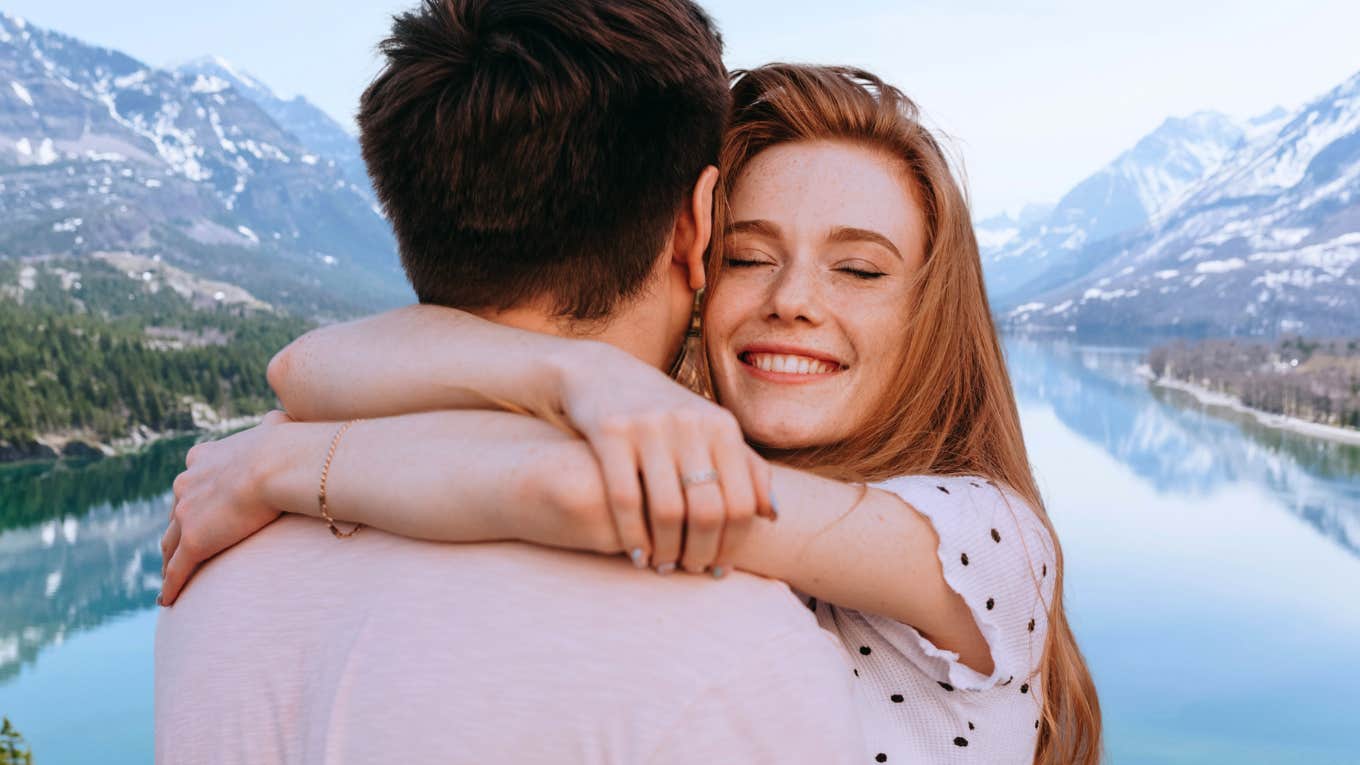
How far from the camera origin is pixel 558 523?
892 mm

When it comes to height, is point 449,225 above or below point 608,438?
above

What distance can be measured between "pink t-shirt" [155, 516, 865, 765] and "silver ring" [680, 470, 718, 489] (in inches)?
4.2

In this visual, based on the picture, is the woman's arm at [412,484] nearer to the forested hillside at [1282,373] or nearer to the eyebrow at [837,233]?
the eyebrow at [837,233]

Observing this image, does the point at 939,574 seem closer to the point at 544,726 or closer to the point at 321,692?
the point at 544,726

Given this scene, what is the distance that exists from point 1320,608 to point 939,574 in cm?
4213

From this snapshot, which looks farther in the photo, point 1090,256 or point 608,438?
point 1090,256

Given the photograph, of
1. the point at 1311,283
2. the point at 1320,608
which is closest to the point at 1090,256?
the point at 1311,283

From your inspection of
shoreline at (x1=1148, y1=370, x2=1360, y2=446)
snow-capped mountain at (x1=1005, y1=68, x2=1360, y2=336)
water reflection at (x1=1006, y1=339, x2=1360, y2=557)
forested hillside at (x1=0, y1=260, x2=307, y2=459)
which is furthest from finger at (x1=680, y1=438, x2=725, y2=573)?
snow-capped mountain at (x1=1005, y1=68, x2=1360, y2=336)

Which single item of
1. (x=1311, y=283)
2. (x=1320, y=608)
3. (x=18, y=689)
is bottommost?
(x=18, y=689)

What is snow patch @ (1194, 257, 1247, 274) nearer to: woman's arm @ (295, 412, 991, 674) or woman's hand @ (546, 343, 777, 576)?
woman's arm @ (295, 412, 991, 674)

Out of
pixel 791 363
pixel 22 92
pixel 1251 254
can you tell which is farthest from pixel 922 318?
pixel 22 92

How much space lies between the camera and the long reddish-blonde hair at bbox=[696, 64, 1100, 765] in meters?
1.71

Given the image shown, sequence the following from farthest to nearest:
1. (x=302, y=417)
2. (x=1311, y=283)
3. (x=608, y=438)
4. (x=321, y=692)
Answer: (x=1311, y=283), (x=302, y=417), (x=321, y=692), (x=608, y=438)

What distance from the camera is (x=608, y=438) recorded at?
2.85 feet
